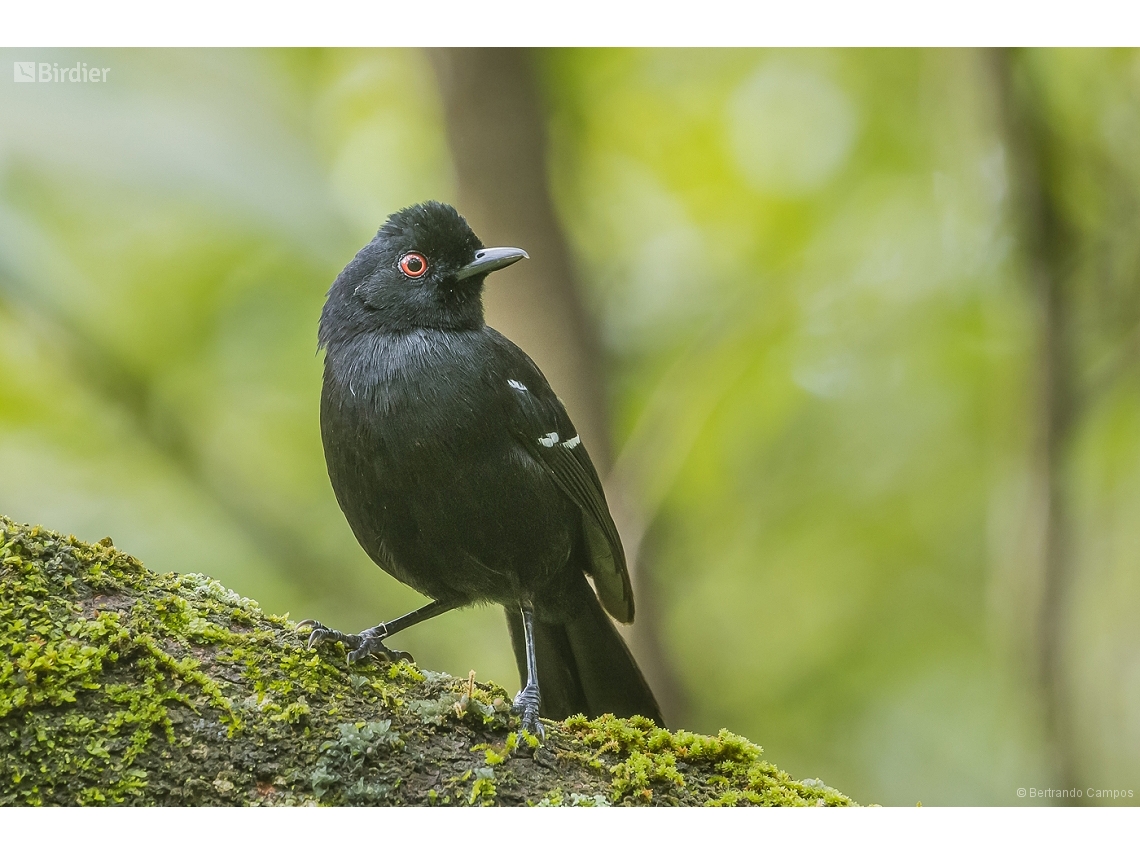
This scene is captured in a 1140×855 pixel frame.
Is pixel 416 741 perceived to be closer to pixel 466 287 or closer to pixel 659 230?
pixel 466 287

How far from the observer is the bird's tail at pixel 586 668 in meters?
3.04

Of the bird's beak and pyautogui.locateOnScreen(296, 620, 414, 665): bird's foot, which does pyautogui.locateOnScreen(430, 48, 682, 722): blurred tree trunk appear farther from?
pyautogui.locateOnScreen(296, 620, 414, 665): bird's foot

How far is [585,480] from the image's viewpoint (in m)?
3.12

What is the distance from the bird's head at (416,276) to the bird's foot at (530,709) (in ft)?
4.30

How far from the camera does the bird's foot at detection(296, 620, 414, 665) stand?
2.30m

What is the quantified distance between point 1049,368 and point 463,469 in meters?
3.51
